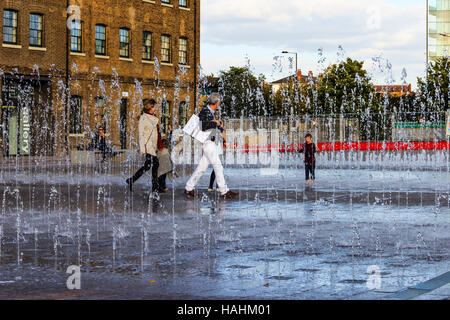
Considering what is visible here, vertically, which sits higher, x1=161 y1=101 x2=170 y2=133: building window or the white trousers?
x1=161 y1=101 x2=170 y2=133: building window

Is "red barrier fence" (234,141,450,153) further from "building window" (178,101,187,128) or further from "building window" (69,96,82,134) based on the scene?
"building window" (69,96,82,134)

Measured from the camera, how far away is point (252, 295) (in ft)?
21.7

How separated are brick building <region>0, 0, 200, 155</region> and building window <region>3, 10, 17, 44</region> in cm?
5

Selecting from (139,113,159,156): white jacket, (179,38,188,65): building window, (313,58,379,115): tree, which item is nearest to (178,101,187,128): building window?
(179,38,188,65): building window

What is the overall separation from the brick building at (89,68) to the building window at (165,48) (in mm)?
63

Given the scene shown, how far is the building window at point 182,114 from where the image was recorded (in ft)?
170

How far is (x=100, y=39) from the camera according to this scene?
4622 centimetres

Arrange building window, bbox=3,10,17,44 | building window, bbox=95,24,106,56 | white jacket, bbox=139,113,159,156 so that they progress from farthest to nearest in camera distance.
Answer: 1. building window, bbox=95,24,106,56
2. building window, bbox=3,10,17,44
3. white jacket, bbox=139,113,159,156

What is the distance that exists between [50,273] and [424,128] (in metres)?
44.8

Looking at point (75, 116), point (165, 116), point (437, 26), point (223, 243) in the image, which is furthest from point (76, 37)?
point (437, 26)

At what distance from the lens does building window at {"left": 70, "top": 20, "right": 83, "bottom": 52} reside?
44.4 metres

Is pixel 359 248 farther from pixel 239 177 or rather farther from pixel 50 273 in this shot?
pixel 239 177

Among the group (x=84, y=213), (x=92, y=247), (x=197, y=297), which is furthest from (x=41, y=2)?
(x=197, y=297)

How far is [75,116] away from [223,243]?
35.1m
